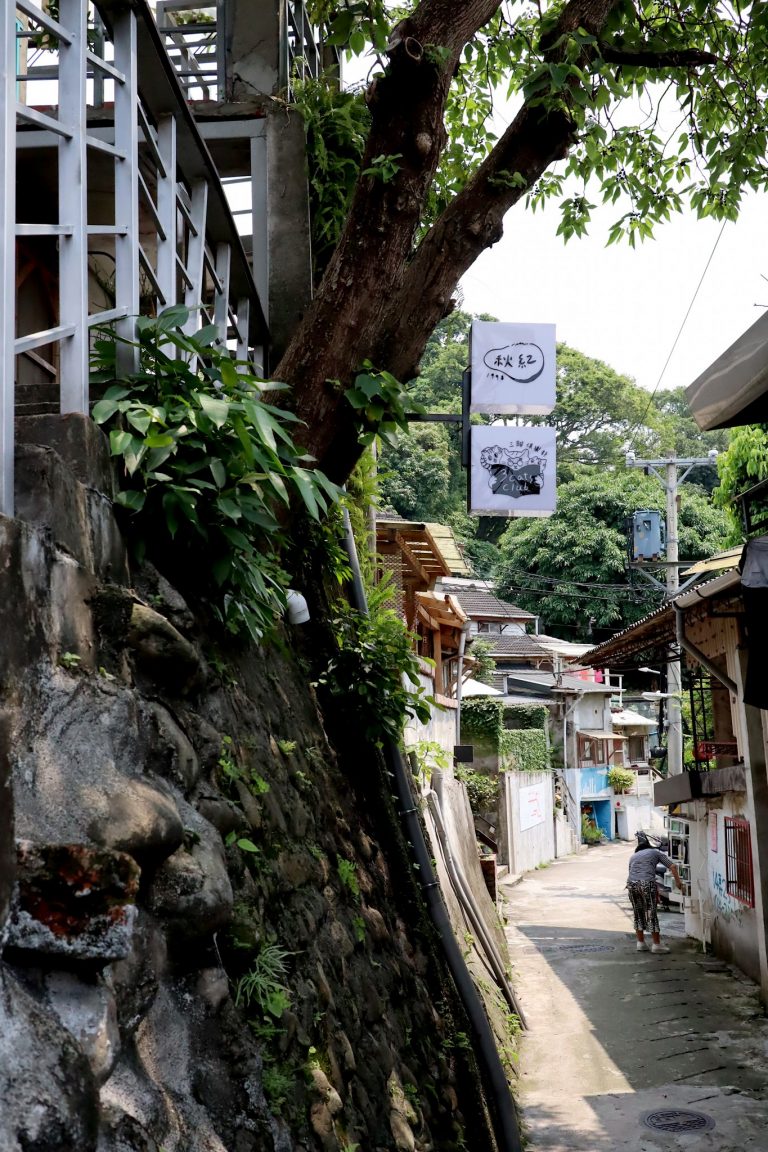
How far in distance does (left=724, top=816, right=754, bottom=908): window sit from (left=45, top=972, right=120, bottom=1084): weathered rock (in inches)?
452

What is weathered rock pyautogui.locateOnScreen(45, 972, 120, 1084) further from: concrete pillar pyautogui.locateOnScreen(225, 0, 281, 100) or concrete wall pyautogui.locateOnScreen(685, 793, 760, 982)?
concrete wall pyautogui.locateOnScreen(685, 793, 760, 982)

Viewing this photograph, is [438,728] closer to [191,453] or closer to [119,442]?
[191,453]

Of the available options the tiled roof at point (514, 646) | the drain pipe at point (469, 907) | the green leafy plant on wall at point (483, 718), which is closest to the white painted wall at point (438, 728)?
the drain pipe at point (469, 907)

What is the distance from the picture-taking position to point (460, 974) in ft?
24.2

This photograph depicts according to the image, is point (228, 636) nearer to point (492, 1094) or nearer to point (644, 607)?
point (492, 1094)

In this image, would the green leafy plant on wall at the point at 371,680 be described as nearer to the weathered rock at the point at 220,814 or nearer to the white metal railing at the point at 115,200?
the white metal railing at the point at 115,200

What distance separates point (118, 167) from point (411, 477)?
39140mm

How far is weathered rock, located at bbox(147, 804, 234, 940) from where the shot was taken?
127 inches

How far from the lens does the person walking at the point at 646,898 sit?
16.0 metres

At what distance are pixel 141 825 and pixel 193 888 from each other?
39 cm

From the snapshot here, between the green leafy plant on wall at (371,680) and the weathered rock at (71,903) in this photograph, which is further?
the green leafy plant on wall at (371,680)

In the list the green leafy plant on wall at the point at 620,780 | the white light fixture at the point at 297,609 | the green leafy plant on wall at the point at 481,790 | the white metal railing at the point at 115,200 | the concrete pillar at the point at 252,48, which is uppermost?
the concrete pillar at the point at 252,48

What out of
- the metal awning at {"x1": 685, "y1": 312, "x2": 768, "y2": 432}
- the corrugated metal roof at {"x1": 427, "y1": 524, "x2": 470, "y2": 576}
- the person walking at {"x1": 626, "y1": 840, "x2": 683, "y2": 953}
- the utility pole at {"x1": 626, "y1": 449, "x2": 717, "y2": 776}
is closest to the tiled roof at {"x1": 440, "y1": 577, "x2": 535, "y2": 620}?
the utility pole at {"x1": 626, "y1": 449, "x2": 717, "y2": 776}

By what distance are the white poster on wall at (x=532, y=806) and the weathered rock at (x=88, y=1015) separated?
2546 centimetres
